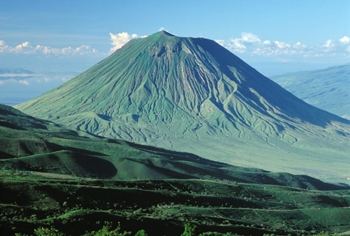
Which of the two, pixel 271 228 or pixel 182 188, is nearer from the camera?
pixel 271 228

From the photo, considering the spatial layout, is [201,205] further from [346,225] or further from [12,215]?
[12,215]

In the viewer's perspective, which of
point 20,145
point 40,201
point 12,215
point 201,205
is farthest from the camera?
point 20,145

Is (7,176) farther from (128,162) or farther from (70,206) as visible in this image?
(128,162)

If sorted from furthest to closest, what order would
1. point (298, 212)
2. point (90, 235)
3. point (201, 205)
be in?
1. point (298, 212)
2. point (201, 205)
3. point (90, 235)

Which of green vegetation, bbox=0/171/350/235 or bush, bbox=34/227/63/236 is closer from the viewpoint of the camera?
bush, bbox=34/227/63/236

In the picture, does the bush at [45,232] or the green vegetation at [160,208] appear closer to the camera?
the bush at [45,232]

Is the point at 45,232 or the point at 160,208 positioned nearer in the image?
the point at 45,232

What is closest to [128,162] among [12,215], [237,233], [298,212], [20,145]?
[20,145]

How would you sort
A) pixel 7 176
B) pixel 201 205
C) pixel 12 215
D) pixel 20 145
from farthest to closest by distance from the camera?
pixel 20 145 < pixel 201 205 < pixel 7 176 < pixel 12 215

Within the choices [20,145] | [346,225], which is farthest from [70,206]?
[20,145]
